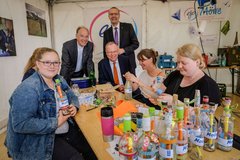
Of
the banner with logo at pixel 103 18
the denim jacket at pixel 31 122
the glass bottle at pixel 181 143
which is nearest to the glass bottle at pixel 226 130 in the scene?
the glass bottle at pixel 181 143

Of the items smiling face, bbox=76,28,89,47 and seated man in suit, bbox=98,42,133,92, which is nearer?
seated man in suit, bbox=98,42,133,92

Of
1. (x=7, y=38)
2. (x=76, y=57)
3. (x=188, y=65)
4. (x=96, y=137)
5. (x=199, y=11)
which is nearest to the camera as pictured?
(x=96, y=137)

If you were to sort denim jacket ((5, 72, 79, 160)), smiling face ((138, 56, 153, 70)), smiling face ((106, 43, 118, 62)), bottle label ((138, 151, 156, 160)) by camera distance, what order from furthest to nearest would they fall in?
smiling face ((106, 43, 118, 62))
smiling face ((138, 56, 153, 70))
denim jacket ((5, 72, 79, 160))
bottle label ((138, 151, 156, 160))

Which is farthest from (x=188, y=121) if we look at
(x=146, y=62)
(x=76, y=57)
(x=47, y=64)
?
(x=76, y=57)

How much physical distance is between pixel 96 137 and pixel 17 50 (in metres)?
3.05

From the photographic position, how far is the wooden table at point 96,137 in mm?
929

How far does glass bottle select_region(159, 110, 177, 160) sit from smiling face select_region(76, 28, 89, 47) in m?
2.26

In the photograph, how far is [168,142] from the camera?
81cm

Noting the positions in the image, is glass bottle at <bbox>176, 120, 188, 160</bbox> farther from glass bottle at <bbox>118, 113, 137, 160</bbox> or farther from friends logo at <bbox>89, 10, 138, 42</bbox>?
friends logo at <bbox>89, 10, 138, 42</bbox>

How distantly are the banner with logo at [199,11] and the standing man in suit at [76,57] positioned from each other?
2.72 meters

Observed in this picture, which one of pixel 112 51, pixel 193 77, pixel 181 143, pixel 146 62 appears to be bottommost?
pixel 181 143

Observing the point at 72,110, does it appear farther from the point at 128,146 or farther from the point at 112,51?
the point at 112,51

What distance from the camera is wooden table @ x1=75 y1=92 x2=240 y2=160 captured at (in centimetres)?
93

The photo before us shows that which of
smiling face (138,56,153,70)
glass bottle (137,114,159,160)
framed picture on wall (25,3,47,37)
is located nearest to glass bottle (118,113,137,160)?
glass bottle (137,114,159,160)
